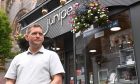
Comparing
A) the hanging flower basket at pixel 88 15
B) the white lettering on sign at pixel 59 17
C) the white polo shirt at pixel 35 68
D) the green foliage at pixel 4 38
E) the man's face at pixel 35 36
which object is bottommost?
the white polo shirt at pixel 35 68

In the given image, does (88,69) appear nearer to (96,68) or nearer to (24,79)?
(96,68)

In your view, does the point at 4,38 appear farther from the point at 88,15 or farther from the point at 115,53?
the point at 115,53

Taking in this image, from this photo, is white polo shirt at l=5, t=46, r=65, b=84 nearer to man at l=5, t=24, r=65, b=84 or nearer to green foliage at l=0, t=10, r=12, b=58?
man at l=5, t=24, r=65, b=84

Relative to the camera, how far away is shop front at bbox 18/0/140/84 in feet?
23.5

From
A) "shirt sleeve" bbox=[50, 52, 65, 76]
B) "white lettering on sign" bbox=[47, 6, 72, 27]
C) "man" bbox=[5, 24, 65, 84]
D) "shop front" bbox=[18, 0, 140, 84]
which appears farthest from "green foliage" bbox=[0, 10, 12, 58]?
"shirt sleeve" bbox=[50, 52, 65, 76]

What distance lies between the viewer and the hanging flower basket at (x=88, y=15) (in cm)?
788

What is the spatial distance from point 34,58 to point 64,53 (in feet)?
28.7

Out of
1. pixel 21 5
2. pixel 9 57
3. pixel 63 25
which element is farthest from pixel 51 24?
pixel 21 5

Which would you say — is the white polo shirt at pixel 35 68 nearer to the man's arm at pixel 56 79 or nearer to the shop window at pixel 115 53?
the man's arm at pixel 56 79

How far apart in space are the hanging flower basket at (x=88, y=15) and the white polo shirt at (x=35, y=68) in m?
4.43

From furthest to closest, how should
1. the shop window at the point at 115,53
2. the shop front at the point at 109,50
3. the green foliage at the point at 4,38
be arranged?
the green foliage at the point at 4,38 < the shop window at the point at 115,53 < the shop front at the point at 109,50

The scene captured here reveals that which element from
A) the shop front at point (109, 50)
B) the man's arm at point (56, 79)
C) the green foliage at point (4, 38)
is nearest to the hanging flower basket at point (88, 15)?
the shop front at point (109, 50)

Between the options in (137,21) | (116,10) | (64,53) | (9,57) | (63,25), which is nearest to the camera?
(137,21)

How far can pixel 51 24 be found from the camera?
11.4m
